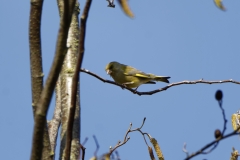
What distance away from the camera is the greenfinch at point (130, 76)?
7496mm

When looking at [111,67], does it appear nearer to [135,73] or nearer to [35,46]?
[135,73]

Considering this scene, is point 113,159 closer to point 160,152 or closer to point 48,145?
point 48,145

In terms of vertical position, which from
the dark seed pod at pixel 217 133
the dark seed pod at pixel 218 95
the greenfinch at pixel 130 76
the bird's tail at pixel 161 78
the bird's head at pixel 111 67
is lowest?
the dark seed pod at pixel 217 133

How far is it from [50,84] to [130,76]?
19.4 feet

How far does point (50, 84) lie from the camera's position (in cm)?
170

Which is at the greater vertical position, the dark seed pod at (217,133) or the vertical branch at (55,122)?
the vertical branch at (55,122)

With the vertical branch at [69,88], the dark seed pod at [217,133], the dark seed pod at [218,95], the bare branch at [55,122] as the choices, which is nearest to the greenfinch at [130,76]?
the bare branch at [55,122]

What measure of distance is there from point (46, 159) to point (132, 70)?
18.0ft

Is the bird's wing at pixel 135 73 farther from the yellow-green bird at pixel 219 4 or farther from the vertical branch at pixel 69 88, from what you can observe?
the yellow-green bird at pixel 219 4

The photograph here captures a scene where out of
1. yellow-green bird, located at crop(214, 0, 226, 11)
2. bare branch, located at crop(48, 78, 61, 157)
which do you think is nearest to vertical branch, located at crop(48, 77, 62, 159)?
bare branch, located at crop(48, 78, 61, 157)

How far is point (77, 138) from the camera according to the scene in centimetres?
264

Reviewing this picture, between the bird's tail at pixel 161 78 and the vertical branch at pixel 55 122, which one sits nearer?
the vertical branch at pixel 55 122

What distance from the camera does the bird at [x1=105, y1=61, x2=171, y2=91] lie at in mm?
7496

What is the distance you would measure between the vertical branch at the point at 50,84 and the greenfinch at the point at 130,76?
569 centimetres
